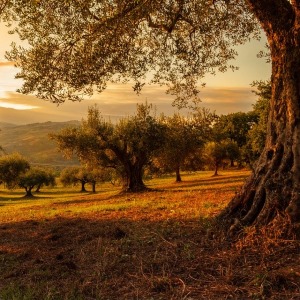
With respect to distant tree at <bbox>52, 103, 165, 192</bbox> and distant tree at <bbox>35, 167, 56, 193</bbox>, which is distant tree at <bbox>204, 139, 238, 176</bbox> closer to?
distant tree at <bbox>52, 103, 165, 192</bbox>

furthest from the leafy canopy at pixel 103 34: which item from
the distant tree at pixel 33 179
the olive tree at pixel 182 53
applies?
the distant tree at pixel 33 179

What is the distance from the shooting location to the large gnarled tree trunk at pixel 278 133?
9438 mm

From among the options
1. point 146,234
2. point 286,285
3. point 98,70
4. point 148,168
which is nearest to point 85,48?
point 98,70

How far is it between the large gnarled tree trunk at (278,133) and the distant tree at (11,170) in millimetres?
84165

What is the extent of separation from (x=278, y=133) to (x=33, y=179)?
91.8 meters

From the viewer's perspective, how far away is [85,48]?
15.1 metres

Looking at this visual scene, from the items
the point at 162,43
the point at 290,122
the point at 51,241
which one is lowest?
the point at 51,241

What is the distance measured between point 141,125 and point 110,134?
402 centimetres

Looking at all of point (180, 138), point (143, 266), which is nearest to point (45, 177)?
point (180, 138)

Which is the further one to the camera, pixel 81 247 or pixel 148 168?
pixel 148 168

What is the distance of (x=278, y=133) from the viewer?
1027 centimetres

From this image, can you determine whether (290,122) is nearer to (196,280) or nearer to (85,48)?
(196,280)

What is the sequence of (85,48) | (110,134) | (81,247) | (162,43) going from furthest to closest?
(110,134), (162,43), (85,48), (81,247)

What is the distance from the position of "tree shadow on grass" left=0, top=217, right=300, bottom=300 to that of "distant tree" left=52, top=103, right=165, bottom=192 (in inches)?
1285
